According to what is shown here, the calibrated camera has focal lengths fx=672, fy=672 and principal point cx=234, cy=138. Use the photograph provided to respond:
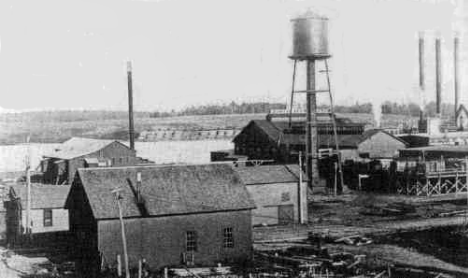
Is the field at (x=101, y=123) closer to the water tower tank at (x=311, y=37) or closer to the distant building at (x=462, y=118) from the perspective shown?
the distant building at (x=462, y=118)

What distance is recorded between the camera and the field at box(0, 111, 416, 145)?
127750 millimetres

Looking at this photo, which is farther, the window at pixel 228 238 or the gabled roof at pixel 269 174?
the gabled roof at pixel 269 174

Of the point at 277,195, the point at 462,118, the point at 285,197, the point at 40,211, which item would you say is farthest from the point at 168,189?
the point at 462,118

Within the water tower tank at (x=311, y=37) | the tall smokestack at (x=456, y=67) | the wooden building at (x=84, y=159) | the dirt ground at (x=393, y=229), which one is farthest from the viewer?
the tall smokestack at (x=456, y=67)

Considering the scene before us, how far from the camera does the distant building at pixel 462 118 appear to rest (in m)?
90.6

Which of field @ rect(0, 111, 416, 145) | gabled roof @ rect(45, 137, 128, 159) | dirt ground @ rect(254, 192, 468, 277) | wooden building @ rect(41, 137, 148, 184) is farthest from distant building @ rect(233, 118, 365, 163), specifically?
field @ rect(0, 111, 416, 145)

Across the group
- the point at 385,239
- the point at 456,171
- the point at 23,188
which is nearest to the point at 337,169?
the point at 456,171

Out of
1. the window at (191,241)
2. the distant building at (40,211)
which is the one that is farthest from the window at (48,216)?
the window at (191,241)

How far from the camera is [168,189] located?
30938 millimetres

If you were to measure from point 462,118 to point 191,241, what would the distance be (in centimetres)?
6994

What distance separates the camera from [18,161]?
258ft

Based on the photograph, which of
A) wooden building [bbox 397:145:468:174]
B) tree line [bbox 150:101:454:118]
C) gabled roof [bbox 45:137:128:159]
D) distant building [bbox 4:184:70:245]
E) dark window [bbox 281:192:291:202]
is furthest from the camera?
tree line [bbox 150:101:454:118]

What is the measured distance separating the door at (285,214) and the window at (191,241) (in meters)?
13.1

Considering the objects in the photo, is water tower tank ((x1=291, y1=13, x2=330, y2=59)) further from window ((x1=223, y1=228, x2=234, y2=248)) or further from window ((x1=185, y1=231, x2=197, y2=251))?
window ((x1=185, y1=231, x2=197, y2=251))
